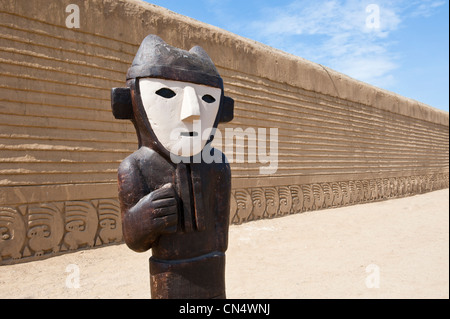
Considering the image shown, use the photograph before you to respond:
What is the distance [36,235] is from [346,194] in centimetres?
752

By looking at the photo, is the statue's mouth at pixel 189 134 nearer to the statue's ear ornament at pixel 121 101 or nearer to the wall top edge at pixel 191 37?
the statue's ear ornament at pixel 121 101

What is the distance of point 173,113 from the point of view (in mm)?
2129

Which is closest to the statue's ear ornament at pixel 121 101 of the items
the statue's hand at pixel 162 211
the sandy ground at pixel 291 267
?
the statue's hand at pixel 162 211

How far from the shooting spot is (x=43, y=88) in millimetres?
4383

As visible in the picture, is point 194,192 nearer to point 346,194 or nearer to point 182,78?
point 182,78

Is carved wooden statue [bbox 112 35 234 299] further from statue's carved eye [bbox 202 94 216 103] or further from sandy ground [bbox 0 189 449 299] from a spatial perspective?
sandy ground [bbox 0 189 449 299]

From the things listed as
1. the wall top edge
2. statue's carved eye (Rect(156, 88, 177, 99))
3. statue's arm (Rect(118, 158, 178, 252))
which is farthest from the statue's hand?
the wall top edge

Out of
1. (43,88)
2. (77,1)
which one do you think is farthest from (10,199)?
(77,1)

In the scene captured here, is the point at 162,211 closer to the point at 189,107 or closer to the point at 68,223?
the point at 189,107

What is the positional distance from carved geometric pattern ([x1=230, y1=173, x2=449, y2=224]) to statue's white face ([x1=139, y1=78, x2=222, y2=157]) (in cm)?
442

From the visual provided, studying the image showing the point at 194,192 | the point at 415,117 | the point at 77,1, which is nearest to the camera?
the point at 194,192

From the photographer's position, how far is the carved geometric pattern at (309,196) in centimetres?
667

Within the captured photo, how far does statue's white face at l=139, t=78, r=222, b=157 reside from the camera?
83.4 inches

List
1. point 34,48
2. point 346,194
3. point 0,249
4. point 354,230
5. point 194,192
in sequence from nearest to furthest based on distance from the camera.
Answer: point 194,192 < point 0,249 < point 34,48 < point 354,230 < point 346,194
